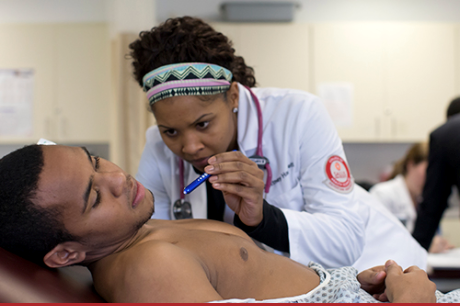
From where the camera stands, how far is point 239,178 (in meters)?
1.02

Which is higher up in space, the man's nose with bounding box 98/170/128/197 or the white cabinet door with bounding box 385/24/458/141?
the white cabinet door with bounding box 385/24/458/141

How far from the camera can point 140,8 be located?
3043 mm

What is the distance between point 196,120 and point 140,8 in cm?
215

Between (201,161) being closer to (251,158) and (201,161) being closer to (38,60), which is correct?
(251,158)

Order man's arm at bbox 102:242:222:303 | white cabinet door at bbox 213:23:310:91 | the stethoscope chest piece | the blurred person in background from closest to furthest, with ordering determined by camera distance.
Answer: man's arm at bbox 102:242:222:303 < the stethoscope chest piece < the blurred person in background < white cabinet door at bbox 213:23:310:91

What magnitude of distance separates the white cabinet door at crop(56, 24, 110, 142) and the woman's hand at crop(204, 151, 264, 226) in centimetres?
338

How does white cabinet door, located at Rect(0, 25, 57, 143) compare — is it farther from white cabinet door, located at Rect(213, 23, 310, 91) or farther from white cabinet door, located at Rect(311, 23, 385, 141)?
white cabinet door, located at Rect(311, 23, 385, 141)

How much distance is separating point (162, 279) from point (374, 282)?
1.96ft

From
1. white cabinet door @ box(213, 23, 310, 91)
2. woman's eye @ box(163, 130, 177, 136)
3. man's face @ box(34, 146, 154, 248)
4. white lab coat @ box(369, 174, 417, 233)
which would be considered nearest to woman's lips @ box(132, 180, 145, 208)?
man's face @ box(34, 146, 154, 248)

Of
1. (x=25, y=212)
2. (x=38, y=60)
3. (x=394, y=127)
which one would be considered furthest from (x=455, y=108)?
(x=38, y=60)

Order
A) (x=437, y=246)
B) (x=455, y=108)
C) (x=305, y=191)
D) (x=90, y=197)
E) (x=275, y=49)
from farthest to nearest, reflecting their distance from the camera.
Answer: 1. (x=275, y=49)
2. (x=437, y=246)
3. (x=455, y=108)
4. (x=305, y=191)
5. (x=90, y=197)

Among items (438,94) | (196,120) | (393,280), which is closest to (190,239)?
(196,120)

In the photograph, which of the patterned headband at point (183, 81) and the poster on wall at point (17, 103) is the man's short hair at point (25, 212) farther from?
the poster on wall at point (17, 103)

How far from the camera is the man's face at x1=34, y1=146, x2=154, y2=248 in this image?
35.3 inches
